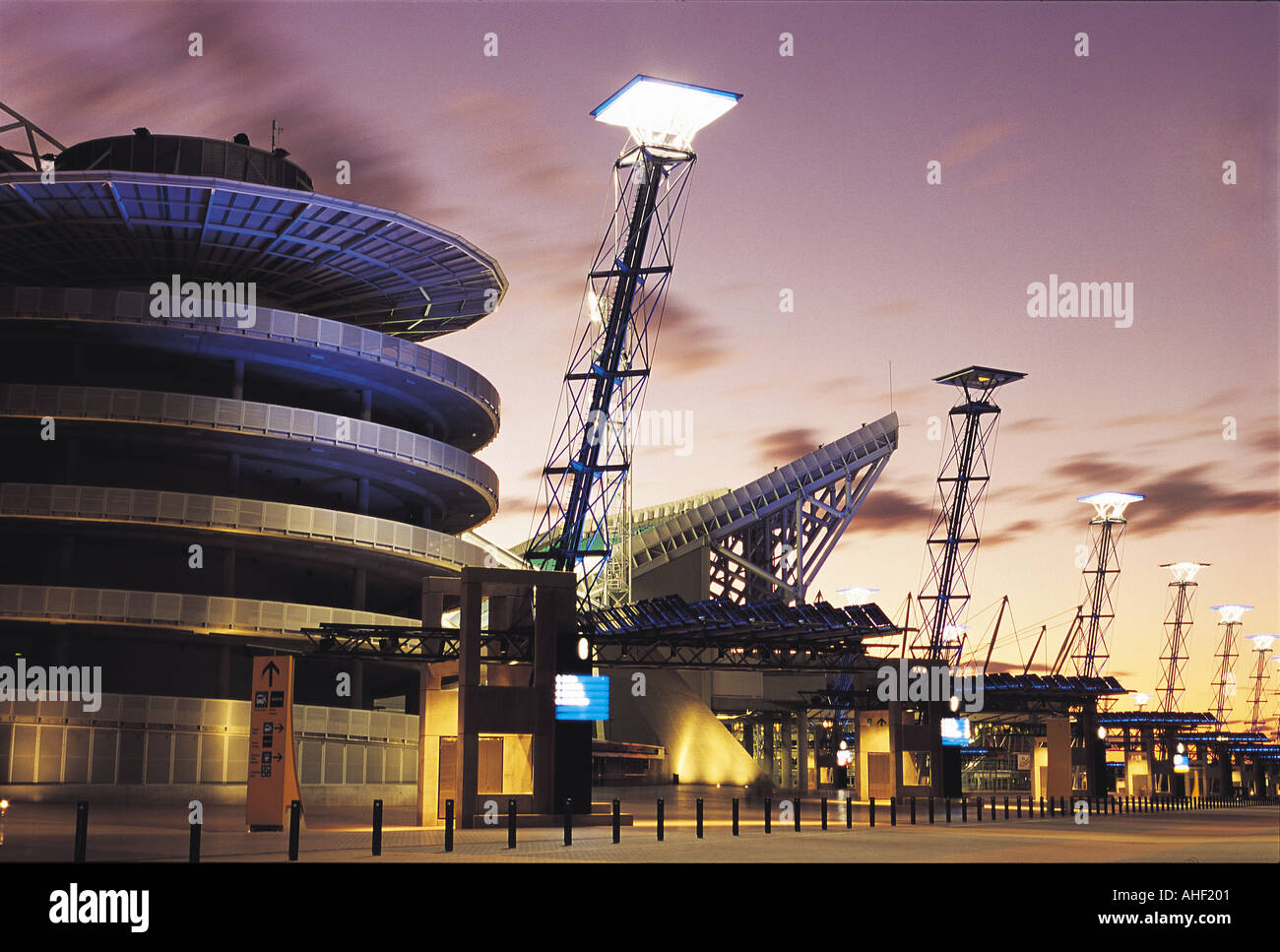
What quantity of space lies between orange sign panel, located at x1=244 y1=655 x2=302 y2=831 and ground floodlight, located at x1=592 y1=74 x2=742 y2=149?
107 ft

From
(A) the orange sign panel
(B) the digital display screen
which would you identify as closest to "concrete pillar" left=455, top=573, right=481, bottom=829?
(A) the orange sign panel

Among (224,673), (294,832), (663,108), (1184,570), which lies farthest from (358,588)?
(1184,570)

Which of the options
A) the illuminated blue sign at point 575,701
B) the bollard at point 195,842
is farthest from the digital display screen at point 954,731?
the bollard at point 195,842

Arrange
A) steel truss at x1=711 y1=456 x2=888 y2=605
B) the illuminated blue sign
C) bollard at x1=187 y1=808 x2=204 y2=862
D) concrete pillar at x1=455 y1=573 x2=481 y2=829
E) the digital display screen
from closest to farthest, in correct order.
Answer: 1. bollard at x1=187 y1=808 x2=204 y2=862
2. concrete pillar at x1=455 y1=573 x2=481 y2=829
3. the illuminated blue sign
4. the digital display screen
5. steel truss at x1=711 y1=456 x2=888 y2=605

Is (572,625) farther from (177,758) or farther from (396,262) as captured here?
(396,262)

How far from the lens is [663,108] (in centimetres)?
6138

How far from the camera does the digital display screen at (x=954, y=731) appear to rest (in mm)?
64750

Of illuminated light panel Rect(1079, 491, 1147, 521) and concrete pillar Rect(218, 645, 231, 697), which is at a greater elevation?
illuminated light panel Rect(1079, 491, 1147, 521)

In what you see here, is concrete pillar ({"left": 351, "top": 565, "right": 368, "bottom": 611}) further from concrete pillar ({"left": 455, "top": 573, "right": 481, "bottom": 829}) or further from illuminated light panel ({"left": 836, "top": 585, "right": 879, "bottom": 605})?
illuminated light panel ({"left": 836, "top": 585, "right": 879, "bottom": 605})

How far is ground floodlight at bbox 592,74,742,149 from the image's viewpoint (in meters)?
60.2

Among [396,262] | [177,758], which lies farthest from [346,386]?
[177,758]

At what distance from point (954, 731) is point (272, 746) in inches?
1493
